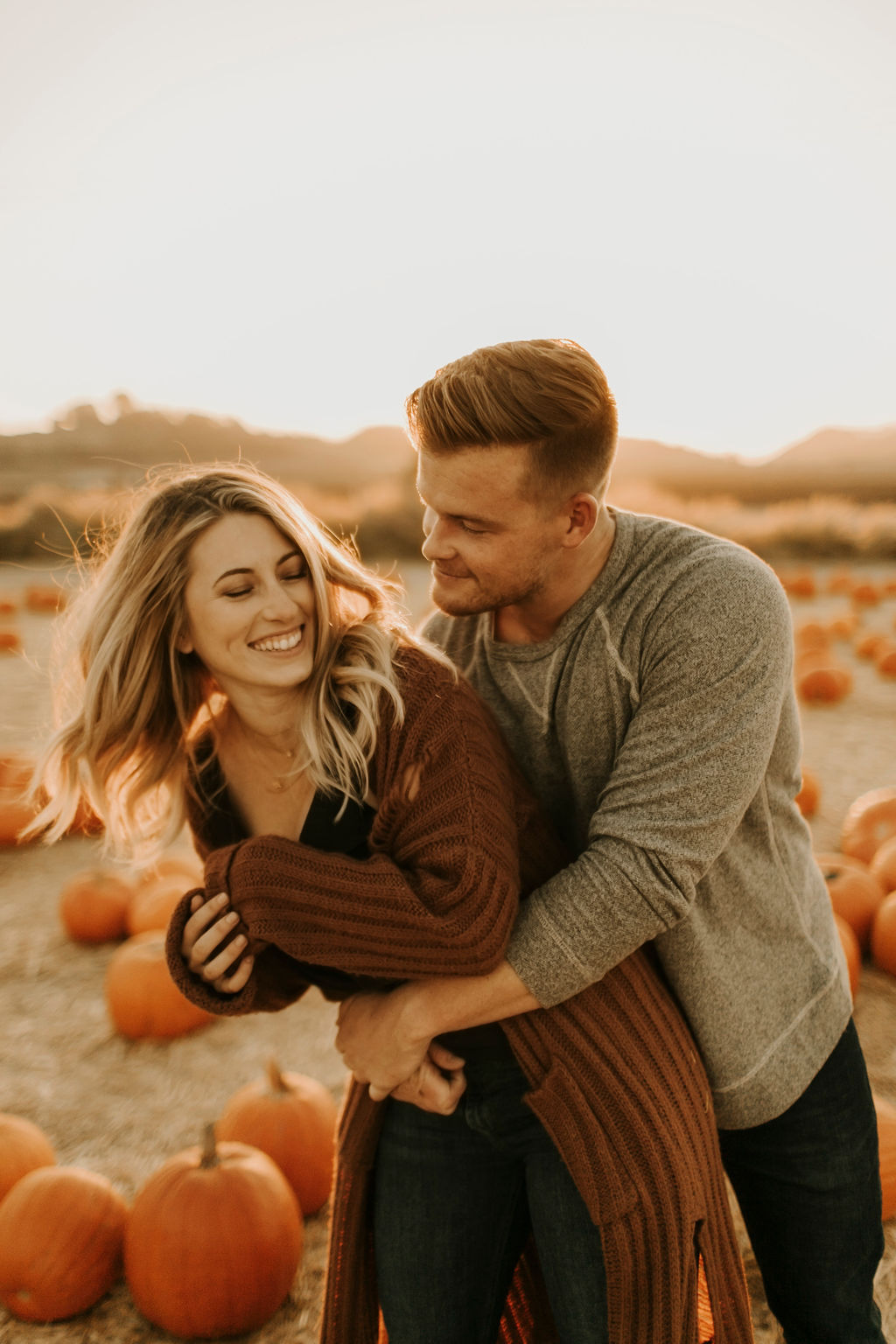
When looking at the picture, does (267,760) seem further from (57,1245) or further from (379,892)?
(57,1245)

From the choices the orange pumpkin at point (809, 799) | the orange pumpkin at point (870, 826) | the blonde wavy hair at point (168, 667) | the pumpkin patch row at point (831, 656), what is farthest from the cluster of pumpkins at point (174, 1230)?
the pumpkin patch row at point (831, 656)

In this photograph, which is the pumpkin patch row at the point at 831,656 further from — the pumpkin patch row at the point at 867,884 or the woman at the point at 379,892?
the woman at the point at 379,892

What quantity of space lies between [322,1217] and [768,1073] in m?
1.46

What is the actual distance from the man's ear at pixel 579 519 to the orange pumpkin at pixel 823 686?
16.8ft

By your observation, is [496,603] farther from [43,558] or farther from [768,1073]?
[43,558]

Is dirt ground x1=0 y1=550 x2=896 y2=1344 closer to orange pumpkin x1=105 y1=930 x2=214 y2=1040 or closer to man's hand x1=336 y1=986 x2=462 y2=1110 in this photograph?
orange pumpkin x1=105 y1=930 x2=214 y2=1040

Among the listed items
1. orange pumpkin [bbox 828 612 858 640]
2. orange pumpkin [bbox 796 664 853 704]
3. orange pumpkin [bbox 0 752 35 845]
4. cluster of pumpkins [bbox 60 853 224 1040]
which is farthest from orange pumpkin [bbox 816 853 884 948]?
orange pumpkin [bbox 828 612 858 640]

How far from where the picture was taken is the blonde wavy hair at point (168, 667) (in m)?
1.88

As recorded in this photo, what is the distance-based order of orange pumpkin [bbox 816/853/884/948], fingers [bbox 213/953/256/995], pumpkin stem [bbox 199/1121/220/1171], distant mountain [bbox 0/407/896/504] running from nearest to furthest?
1. fingers [bbox 213/953/256/995]
2. pumpkin stem [bbox 199/1121/220/1171]
3. orange pumpkin [bbox 816/853/884/948]
4. distant mountain [bbox 0/407/896/504]

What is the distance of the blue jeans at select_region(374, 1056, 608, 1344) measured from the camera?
1.82 meters

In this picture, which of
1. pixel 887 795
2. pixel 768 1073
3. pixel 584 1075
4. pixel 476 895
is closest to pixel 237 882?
pixel 476 895

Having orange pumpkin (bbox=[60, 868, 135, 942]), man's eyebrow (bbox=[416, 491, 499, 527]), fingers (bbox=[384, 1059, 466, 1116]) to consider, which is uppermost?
man's eyebrow (bbox=[416, 491, 499, 527])

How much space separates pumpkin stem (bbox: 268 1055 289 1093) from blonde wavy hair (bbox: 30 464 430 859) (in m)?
0.76

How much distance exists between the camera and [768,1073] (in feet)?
5.77
